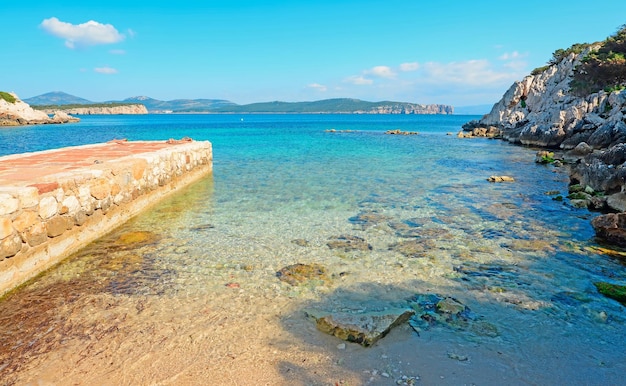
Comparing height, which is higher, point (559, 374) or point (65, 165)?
point (65, 165)

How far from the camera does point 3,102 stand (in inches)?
3349

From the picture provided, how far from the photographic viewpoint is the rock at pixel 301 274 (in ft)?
22.3

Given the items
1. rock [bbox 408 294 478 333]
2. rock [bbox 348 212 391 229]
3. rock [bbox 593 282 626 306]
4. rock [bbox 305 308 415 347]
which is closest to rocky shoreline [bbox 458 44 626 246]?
rock [bbox 593 282 626 306]

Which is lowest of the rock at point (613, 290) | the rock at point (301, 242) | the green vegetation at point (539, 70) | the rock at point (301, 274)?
the rock at point (301, 274)

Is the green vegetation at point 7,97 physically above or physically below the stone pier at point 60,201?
above

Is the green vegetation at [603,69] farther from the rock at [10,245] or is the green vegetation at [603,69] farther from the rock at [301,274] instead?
the rock at [10,245]

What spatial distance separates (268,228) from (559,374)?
6912 millimetres

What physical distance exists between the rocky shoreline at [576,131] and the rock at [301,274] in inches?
256

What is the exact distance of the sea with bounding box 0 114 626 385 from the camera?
438 cm

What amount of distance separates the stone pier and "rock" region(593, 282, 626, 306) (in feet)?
30.7

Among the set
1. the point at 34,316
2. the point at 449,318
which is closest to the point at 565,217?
the point at 449,318

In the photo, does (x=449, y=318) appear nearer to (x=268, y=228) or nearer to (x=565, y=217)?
(x=268, y=228)

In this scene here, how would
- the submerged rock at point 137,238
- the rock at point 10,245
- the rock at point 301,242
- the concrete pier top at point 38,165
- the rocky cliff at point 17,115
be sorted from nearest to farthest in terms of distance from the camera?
the rock at point 10,245 → the concrete pier top at point 38,165 → the rock at point 301,242 → the submerged rock at point 137,238 → the rocky cliff at point 17,115

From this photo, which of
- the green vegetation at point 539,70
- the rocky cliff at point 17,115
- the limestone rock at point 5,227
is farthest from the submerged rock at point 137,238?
the rocky cliff at point 17,115
